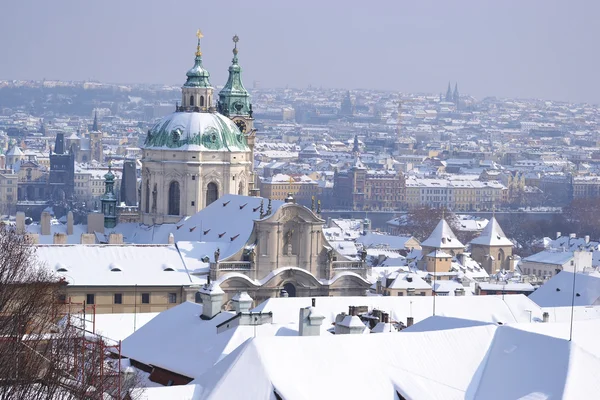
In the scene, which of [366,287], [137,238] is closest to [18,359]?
[366,287]

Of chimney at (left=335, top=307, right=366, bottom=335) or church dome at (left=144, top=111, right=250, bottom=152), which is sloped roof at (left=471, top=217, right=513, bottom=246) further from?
chimney at (left=335, top=307, right=366, bottom=335)

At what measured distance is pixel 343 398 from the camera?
34250 millimetres

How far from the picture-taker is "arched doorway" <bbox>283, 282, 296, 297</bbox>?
68.6m

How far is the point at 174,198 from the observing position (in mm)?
83438

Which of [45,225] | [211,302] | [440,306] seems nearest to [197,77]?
[45,225]

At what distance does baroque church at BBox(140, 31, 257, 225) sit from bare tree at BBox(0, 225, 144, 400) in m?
42.7

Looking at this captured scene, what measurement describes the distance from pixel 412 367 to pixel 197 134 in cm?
4849

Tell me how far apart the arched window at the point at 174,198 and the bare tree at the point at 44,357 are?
42.8 m

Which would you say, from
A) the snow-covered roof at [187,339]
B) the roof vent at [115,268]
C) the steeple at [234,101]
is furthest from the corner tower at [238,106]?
the snow-covered roof at [187,339]

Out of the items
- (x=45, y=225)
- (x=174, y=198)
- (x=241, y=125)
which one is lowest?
(x=45, y=225)

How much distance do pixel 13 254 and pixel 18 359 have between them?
12755mm

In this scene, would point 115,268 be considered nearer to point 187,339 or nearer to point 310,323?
point 187,339

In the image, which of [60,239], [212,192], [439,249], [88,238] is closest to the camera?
[60,239]

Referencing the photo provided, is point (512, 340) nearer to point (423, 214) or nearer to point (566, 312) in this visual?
point (566, 312)
